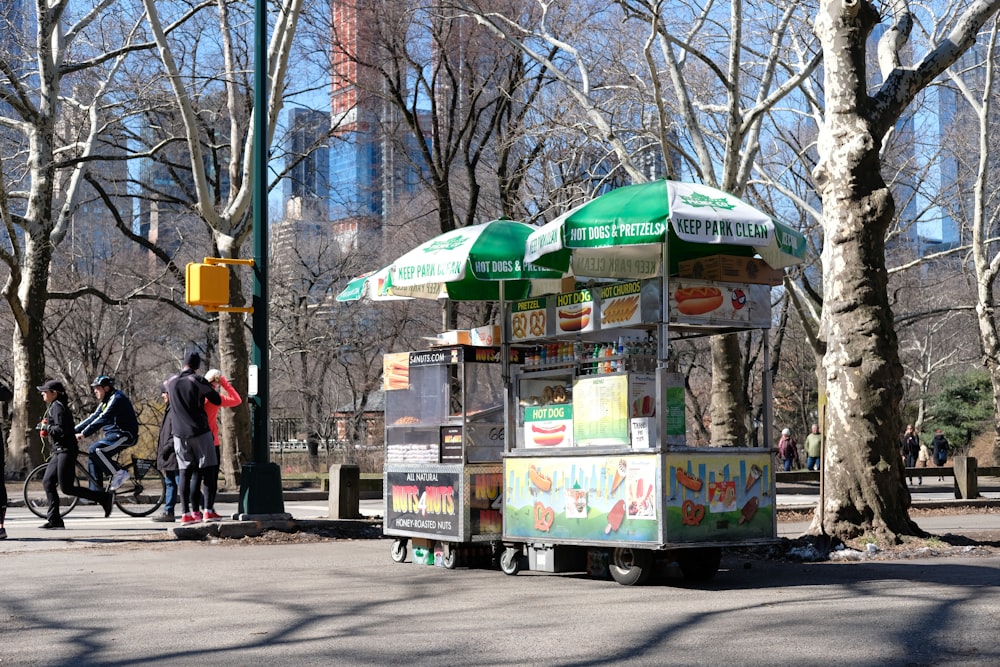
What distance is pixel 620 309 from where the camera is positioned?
10.2 m

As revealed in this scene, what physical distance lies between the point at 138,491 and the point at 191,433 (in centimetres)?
309

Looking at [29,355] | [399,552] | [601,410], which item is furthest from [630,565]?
[29,355]

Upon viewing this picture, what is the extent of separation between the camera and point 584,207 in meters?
9.91

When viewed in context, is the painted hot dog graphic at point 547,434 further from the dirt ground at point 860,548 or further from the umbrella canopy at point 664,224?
the dirt ground at point 860,548

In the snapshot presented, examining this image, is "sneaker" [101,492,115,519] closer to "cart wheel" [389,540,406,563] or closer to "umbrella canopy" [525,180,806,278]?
"cart wheel" [389,540,406,563]

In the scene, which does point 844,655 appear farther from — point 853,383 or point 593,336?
point 853,383

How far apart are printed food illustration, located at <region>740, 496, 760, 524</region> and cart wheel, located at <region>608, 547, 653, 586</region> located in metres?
0.89

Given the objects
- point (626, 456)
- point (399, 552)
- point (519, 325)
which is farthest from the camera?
point (399, 552)

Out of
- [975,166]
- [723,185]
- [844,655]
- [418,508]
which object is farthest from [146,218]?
[844,655]

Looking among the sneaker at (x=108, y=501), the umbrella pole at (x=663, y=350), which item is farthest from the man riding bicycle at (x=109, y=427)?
the umbrella pole at (x=663, y=350)

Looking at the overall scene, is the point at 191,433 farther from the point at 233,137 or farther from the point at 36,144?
the point at 36,144

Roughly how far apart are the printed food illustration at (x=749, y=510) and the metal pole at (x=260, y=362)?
6.10 metres

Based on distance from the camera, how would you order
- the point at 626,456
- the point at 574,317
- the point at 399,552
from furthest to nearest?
the point at 399,552, the point at 574,317, the point at 626,456

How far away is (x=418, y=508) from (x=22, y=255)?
63.2 ft
